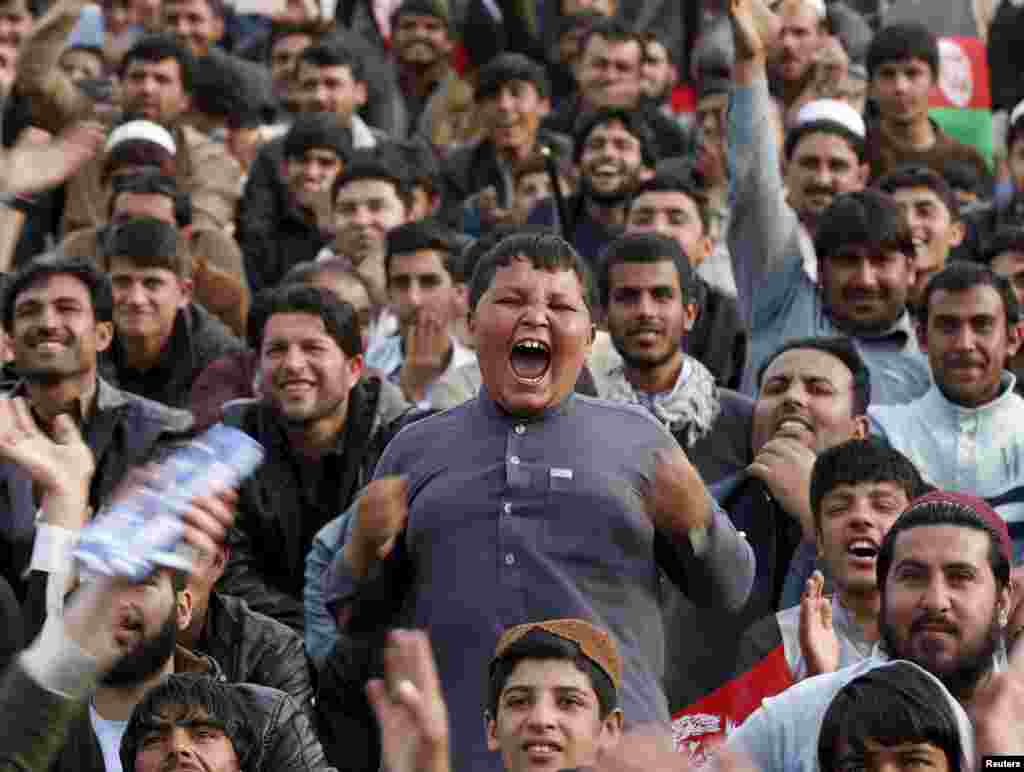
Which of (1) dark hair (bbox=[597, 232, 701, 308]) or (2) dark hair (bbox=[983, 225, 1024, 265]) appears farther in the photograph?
(2) dark hair (bbox=[983, 225, 1024, 265])

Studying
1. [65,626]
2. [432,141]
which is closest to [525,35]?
[432,141]

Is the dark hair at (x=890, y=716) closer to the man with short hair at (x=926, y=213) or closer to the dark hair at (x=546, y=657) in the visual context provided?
the dark hair at (x=546, y=657)

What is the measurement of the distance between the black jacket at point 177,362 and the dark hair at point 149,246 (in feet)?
0.65

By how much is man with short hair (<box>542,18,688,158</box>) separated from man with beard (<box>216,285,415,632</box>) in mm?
4116

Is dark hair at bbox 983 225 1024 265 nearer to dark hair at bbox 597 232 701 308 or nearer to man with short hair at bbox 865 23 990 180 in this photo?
dark hair at bbox 597 232 701 308

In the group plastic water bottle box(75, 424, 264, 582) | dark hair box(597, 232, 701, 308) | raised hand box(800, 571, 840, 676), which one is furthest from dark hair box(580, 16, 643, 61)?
plastic water bottle box(75, 424, 264, 582)

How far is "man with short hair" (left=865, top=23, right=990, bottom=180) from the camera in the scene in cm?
1066

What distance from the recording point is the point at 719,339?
9.02m

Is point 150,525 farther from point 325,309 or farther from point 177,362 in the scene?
point 177,362

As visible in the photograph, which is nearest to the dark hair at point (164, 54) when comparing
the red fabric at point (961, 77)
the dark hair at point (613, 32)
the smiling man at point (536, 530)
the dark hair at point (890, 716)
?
the dark hair at point (613, 32)

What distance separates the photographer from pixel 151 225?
29.5ft

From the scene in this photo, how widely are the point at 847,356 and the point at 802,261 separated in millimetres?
905

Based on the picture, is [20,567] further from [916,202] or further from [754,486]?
[916,202]

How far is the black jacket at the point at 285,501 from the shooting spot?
7.27 metres
